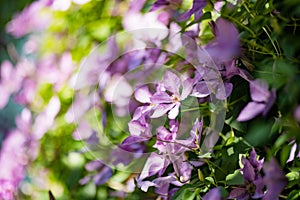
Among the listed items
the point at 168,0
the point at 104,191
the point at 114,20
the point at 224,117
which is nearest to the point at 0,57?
the point at 114,20

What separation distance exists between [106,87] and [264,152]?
50cm

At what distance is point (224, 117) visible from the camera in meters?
0.87

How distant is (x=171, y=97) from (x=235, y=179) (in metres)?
0.14

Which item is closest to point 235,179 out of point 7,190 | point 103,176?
point 103,176

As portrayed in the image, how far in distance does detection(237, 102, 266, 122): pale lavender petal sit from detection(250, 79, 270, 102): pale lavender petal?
0.05 ft

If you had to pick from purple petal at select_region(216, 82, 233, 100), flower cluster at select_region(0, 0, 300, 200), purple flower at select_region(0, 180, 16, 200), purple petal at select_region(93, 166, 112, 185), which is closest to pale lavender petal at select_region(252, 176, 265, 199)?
flower cluster at select_region(0, 0, 300, 200)

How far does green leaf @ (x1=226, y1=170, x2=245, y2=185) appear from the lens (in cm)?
78

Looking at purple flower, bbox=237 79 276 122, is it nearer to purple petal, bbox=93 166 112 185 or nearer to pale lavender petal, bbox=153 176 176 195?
pale lavender petal, bbox=153 176 176 195

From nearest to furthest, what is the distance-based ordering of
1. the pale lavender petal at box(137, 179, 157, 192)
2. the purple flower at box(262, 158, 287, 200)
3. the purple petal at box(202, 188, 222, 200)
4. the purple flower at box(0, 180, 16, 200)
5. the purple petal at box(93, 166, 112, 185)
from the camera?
1. the purple flower at box(262, 158, 287, 200)
2. the purple petal at box(202, 188, 222, 200)
3. the pale lavender petal at box(137, 179, 157, 192)
4. the purple petal at box(93, 166, 112, 185)
5. the purple flower at box(0, 180, 16, 200)

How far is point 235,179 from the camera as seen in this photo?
0.79 metres

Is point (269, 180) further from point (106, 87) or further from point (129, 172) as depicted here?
point (106, 87)

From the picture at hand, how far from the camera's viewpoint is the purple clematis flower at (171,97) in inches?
32.8

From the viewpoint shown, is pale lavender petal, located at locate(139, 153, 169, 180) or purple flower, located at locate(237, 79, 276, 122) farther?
pale lavender petal, located at locate(139, 153, 169, 180)

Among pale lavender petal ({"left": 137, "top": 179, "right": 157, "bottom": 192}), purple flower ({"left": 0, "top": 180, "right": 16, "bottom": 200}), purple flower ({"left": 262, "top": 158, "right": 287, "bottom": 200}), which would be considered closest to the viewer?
purple flower ({"left": 262, "top": 158, "right": 287, "bottom": 200})
